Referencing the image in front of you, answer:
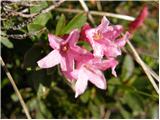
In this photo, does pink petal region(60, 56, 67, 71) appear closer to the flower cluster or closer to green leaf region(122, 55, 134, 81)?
the flower cluster

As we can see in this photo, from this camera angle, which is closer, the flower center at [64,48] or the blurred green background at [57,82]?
the flower center at [64,48]

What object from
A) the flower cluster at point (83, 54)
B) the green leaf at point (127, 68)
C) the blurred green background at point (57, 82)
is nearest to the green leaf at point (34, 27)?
the blurred green background at point (57, 82)

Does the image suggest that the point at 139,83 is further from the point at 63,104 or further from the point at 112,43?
the point at 112,43

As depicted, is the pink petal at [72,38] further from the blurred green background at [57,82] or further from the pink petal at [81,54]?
the blurred green background at [57,82]

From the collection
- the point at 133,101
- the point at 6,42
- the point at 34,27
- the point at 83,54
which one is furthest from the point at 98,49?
the point at 133,101

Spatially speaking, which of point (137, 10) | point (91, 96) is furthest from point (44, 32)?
point (137, 10)

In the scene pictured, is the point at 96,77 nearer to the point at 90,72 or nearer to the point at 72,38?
the point at 90,72

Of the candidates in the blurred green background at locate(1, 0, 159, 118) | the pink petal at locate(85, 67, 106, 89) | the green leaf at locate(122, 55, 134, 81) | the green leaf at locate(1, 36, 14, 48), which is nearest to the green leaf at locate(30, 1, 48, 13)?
the blurred green background at locate(1, 0, 159, 118)
